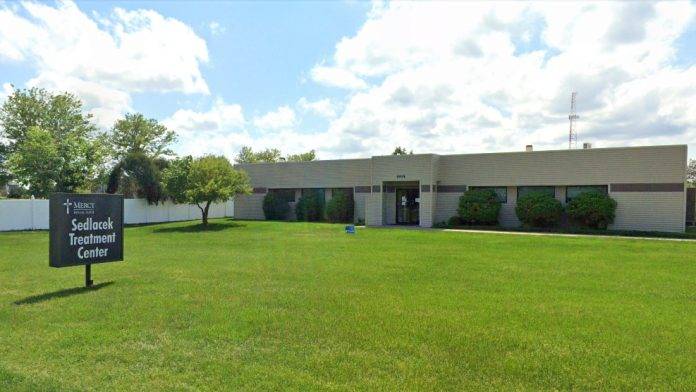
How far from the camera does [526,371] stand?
466 cm

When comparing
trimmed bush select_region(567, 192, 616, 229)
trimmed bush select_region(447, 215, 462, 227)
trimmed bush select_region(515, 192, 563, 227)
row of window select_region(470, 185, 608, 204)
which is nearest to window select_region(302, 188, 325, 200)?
trimmed bush select_region(447, 215, 462, 227)

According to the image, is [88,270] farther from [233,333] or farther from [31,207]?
[31,207]

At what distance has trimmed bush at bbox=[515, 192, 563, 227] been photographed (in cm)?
2369

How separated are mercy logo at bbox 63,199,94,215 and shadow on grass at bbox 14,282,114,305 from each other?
1432mm

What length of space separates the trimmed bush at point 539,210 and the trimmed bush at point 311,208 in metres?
12.7

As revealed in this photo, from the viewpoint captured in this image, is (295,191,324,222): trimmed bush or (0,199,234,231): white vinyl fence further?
(295,191,324,222): trimmed bush

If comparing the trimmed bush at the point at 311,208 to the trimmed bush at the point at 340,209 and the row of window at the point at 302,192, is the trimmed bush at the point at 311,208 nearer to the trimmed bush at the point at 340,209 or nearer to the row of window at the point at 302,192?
the row of window at the point at 302,192

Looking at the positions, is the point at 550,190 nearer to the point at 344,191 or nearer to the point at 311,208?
the point at 344,191

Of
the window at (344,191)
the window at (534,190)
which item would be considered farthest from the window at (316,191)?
the window at (534,190)

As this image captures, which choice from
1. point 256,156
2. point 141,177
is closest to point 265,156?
point 256,156

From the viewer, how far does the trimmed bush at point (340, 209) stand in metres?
30.2

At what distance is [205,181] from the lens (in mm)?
26766

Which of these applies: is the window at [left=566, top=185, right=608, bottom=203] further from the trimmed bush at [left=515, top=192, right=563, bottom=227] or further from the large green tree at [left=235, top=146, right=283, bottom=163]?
the large green tree at [left=235, top=146, right=283, bottom=163]

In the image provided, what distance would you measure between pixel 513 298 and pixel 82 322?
6.52 meters
